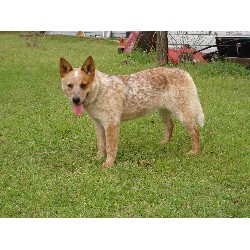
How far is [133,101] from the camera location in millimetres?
6324

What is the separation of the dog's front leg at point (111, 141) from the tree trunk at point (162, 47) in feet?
22.6

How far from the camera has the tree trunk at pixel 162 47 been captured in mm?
12734

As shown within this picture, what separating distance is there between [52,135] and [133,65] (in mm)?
5895

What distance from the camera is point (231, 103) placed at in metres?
8.99

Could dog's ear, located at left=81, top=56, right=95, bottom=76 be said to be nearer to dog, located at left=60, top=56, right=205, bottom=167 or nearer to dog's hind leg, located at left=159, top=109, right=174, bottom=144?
dog, located at left=60, top=56, right=205, bottom=167

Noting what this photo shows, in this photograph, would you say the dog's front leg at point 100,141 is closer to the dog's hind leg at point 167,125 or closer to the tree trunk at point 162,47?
the dog's hind leg at point 167,125

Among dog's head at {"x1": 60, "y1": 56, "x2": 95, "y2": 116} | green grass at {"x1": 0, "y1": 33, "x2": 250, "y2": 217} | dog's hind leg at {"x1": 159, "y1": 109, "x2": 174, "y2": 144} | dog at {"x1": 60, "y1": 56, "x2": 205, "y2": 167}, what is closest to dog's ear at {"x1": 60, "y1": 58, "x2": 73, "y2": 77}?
dog's head at {"x1": 60, "y1": 56, "x2": 95, "y2": 116}

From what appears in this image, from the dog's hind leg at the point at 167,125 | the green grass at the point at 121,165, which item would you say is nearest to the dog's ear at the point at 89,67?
the green grass at the point at 121,165

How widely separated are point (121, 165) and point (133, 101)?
82 centimetres

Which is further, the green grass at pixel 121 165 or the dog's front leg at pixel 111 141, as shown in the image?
the dog's front leg at pixel 111 141

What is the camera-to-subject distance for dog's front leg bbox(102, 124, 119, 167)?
610 centimetres

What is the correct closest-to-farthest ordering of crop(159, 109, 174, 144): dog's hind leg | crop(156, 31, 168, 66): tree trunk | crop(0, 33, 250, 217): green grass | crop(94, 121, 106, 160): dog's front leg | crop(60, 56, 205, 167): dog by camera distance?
crop(0, 33, 250, 217): green grass → crop(60, 56, 205, 167): dog → crop(94, 121, 106, 160): dog's front leg → crop(159, 109, 174, 144): dog's hind leg → crop(156, 31, 168, 66): tree trunk

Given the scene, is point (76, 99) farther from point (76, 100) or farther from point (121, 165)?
point (121, 165)

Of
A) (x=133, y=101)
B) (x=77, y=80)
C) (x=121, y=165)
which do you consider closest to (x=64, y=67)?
(x=77, y=80)
